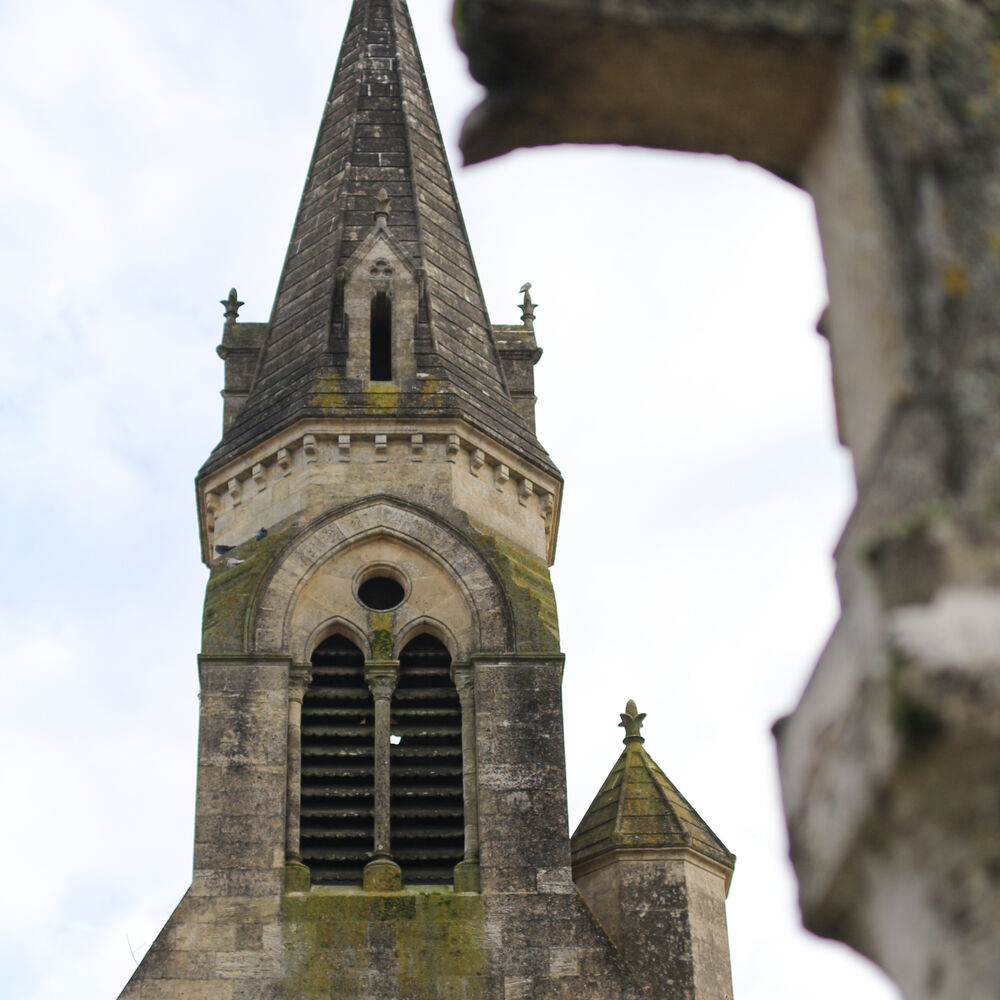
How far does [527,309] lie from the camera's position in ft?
71.5

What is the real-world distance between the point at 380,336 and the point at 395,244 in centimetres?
110

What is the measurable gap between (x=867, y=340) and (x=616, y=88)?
70 cm

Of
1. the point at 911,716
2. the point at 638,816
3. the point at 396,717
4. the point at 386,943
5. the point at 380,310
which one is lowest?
the point at 911,716

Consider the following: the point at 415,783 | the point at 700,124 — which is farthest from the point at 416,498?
the point at 700,124

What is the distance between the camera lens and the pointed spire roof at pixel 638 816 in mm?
16031

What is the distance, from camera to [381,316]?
1928 centimetres

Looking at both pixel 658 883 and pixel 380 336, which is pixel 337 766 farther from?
pixel 380 336

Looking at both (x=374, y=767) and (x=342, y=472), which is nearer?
(x=374, y=767)

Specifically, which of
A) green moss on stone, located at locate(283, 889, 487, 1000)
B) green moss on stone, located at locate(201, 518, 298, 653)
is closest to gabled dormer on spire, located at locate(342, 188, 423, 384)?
green moss on stone, located at locate(201, 518, 298, 653)

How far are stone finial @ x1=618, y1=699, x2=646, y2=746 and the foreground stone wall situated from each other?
1398 cm

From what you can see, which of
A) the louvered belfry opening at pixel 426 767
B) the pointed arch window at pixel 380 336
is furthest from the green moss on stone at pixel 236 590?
the pointed arch window at pixel 380 336

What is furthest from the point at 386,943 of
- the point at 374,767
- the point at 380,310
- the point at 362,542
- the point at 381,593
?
the point at 380,310

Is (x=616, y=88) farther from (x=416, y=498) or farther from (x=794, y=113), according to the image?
(x=416, y=498)

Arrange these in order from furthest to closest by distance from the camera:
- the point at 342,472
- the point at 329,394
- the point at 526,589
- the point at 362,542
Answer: the point at 329,394 < the point at 342,472 < the point at 362,542 < the point at 526,589
